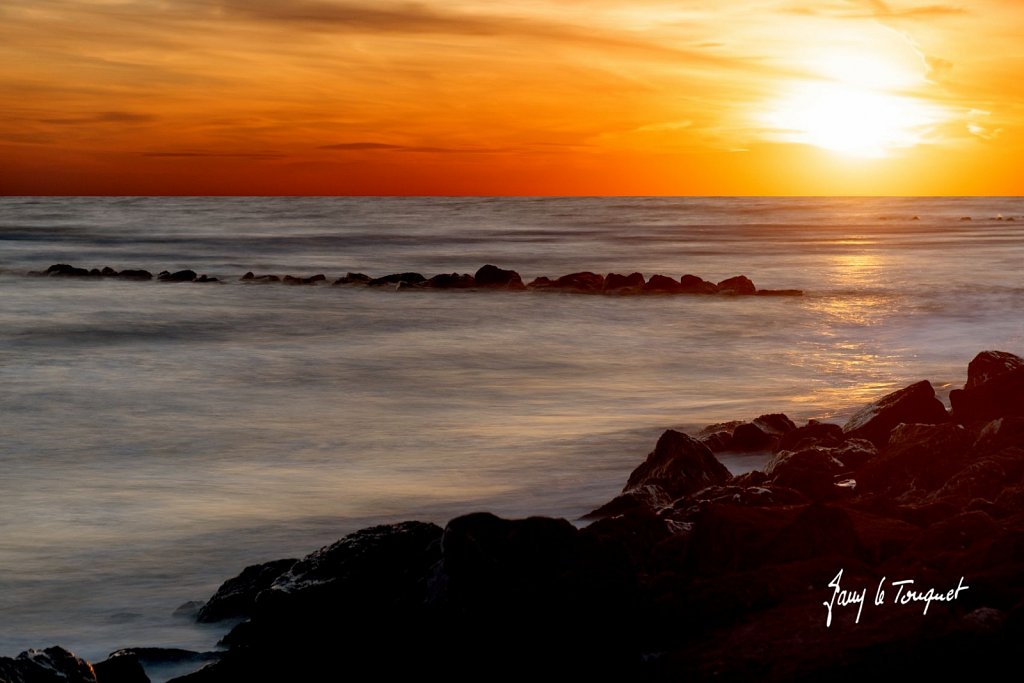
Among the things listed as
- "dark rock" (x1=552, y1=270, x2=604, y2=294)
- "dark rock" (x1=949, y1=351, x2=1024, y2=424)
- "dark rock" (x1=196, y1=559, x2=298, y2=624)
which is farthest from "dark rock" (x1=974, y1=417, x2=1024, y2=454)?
"dark rock" (x1=552, y1=270, x2=604, y2=294)

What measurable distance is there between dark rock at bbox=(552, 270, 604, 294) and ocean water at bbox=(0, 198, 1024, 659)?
3.96ft

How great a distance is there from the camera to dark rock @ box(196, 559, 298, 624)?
583 cm

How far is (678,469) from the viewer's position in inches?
293

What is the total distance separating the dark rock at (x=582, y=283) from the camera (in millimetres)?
28109

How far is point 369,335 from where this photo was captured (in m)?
20.8

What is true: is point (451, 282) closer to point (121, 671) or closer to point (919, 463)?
point (919, 463)

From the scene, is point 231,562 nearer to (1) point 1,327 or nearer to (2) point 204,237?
(1) point 1,327

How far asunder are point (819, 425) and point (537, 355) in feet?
29.4

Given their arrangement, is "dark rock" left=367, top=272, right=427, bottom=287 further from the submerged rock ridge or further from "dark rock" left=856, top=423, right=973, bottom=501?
"dark rock" left=856, top=423, right=973, bottom=501

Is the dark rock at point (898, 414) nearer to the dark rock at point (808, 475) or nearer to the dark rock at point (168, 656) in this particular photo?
the dark rock at point (808, 475)

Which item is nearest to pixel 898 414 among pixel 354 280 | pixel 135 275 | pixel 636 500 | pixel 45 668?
pixel 636 500

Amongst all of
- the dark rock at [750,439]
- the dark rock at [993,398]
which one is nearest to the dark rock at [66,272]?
the dark rock at [750,439]

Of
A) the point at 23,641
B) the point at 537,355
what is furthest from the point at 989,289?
the point at 23,641
